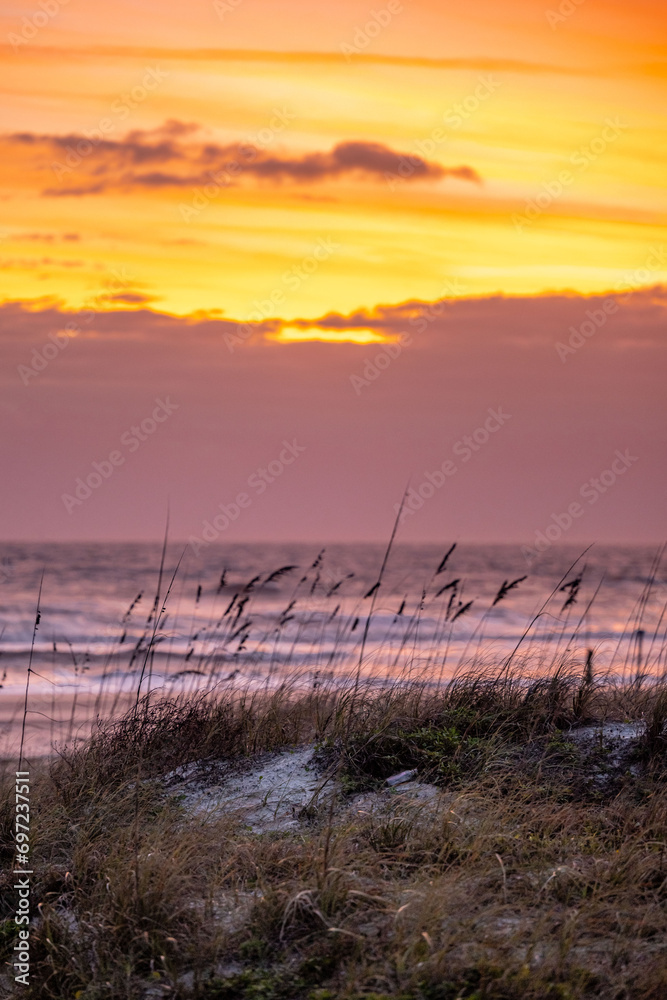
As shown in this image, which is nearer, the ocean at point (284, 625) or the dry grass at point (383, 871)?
the dry grass at point (383, 871)

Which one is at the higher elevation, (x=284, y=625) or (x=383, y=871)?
(x=284, y=625)

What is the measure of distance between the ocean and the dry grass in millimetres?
850

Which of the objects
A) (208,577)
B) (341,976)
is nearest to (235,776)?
(341,976)

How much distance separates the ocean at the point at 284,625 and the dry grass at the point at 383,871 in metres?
0.85

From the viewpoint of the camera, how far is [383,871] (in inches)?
172

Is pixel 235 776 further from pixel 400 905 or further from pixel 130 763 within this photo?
pixel 400 905

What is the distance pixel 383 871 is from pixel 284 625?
14.3 ft

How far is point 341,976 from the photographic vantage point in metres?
3.59

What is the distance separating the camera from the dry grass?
364 centimetres

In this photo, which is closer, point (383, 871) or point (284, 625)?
point (383, 871)

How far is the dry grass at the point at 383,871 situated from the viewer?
3641 mm

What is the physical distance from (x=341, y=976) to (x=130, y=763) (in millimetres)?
3110

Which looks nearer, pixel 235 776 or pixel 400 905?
pixel 400 905

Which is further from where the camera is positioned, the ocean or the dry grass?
the ocean
